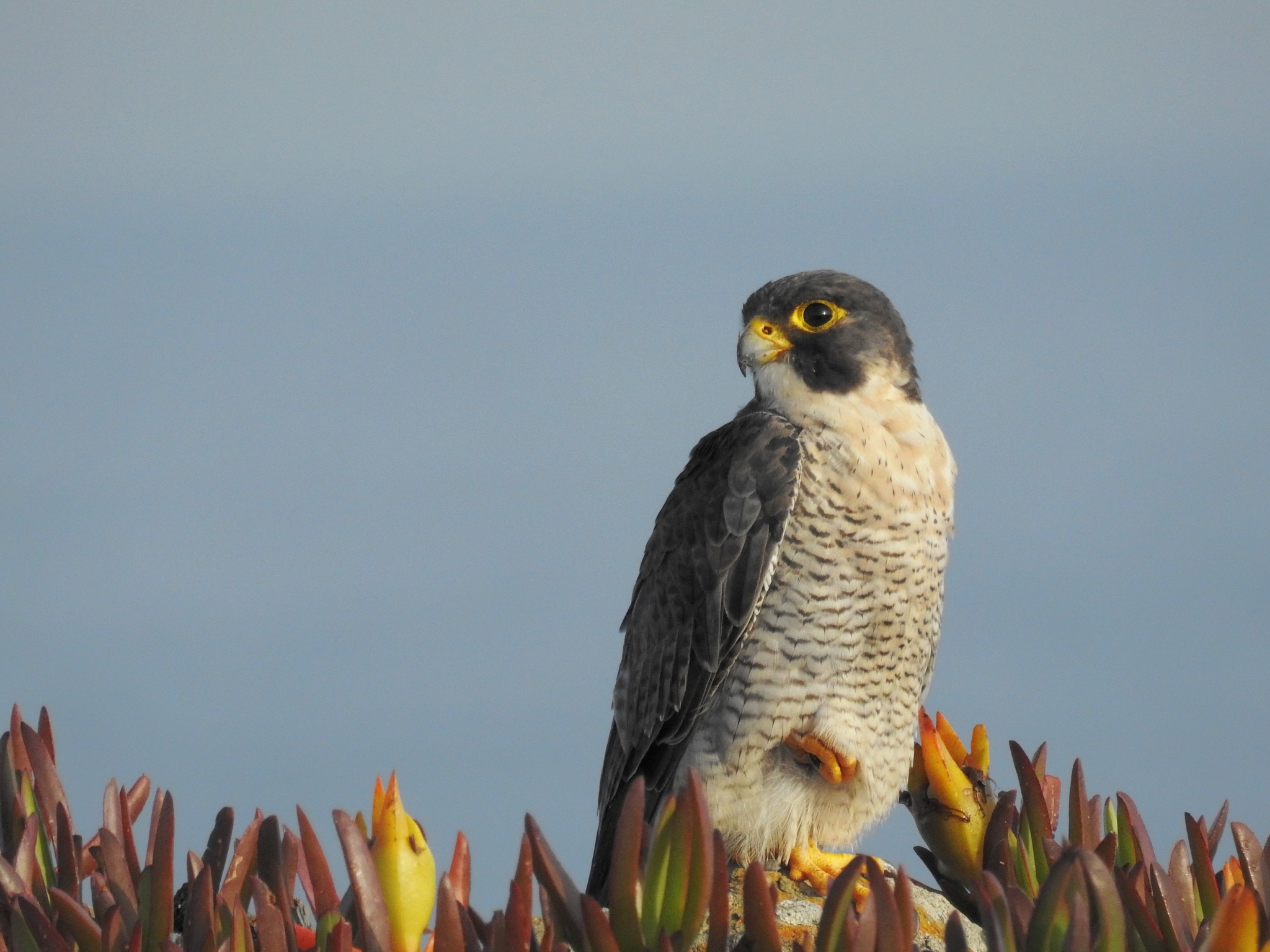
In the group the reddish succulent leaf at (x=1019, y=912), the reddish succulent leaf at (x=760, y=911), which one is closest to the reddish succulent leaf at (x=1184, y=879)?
the reddish succulent leaf at (x=1019, y=912)

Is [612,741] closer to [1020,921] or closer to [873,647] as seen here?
[873,647]

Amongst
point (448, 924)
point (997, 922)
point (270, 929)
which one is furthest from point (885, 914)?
point (270, 929)

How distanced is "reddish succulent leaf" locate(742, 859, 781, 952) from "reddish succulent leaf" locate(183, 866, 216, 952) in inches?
33.2

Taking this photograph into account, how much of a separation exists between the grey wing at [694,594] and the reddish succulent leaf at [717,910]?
1704 mm

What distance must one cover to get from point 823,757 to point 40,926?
2183 millimetres

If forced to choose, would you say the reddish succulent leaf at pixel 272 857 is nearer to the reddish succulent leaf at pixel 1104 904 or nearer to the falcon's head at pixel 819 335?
the reddish succulent leaf at pixel 1104 904

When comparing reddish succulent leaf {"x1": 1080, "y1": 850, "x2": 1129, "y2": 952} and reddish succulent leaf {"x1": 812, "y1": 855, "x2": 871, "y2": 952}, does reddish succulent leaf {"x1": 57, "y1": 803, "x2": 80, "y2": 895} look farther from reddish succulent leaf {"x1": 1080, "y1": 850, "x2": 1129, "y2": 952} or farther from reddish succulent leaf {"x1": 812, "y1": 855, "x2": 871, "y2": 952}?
reddish succulent leaf {"x1": 1080, "y1": 850, "x2": 1129, "y2": 952}

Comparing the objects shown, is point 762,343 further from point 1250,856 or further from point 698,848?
point 698,848

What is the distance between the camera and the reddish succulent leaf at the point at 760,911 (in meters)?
2.04

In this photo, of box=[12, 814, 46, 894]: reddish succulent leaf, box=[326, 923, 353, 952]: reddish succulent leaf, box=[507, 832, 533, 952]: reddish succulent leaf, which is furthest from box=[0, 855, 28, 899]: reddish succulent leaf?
box=[507, 832, 533, 952]: reddish succulent leaf

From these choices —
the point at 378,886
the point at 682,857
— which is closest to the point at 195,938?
the point at 378,886

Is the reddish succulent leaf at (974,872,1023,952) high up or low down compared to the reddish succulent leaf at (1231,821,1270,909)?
down

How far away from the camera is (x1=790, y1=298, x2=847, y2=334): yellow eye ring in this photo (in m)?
4.00

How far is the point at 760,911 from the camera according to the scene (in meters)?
2.05
